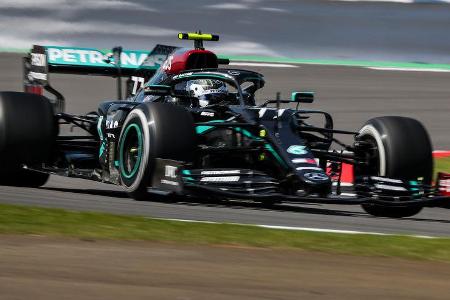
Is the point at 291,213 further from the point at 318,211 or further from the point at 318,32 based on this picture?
the point at 318,32

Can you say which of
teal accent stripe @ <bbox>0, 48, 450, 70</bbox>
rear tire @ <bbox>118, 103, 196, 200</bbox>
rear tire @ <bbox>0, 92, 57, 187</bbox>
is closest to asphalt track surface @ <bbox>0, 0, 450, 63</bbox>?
teal accent stripe @ <bbox>0, 48, 450, 70</bbox>

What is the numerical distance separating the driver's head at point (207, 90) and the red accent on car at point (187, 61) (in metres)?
0.22

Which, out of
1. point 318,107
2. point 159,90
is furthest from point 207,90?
point 318,107

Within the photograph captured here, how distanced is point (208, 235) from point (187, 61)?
3.74 metres

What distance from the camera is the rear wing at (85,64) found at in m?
11.9

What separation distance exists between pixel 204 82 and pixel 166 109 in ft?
4.40

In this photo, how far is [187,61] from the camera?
35.8 feet

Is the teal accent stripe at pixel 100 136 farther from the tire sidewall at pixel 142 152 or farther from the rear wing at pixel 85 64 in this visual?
the rear wing at pixel 85 64

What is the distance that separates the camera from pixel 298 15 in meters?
22.7

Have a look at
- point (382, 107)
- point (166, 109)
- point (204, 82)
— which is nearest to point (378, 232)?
point (166, 109)

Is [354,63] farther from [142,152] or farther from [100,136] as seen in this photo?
[142,152]

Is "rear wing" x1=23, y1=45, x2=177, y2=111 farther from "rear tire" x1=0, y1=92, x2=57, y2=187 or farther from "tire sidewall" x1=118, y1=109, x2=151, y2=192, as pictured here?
"tire sidewall" x1=118, y1=109, x2=151, y2=192

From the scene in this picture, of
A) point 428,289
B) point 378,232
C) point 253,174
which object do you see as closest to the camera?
point 428,289

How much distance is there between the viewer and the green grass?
284 inches
